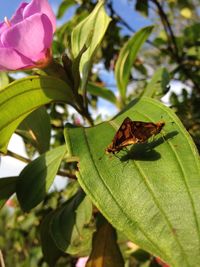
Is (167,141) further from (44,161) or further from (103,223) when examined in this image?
(103,223)

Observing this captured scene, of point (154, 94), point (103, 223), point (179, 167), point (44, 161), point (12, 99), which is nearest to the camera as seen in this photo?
point (179, 167)

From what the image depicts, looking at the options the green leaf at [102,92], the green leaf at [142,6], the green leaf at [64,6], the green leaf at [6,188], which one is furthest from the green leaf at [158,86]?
the green leaf at [64,6]

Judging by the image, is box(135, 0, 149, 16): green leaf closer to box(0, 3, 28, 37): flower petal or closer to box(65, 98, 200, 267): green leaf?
box(0, 3, 28, 37): flower petal

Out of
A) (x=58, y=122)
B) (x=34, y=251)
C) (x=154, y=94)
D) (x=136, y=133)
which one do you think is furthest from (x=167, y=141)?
(x=34, y=251)

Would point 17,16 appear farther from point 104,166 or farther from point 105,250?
point 105,250

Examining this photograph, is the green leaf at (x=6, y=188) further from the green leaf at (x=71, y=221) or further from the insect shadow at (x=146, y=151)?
the insect shadow at (x=146, y=151)

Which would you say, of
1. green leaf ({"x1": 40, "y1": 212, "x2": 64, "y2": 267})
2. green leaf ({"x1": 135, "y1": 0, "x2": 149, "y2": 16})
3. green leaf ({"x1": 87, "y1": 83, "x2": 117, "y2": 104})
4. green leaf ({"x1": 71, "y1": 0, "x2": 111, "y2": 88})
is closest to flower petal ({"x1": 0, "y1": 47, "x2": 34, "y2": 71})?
green leaf ({"x1": 71, "y1": 0, "x2": 111, "y2": 88})
